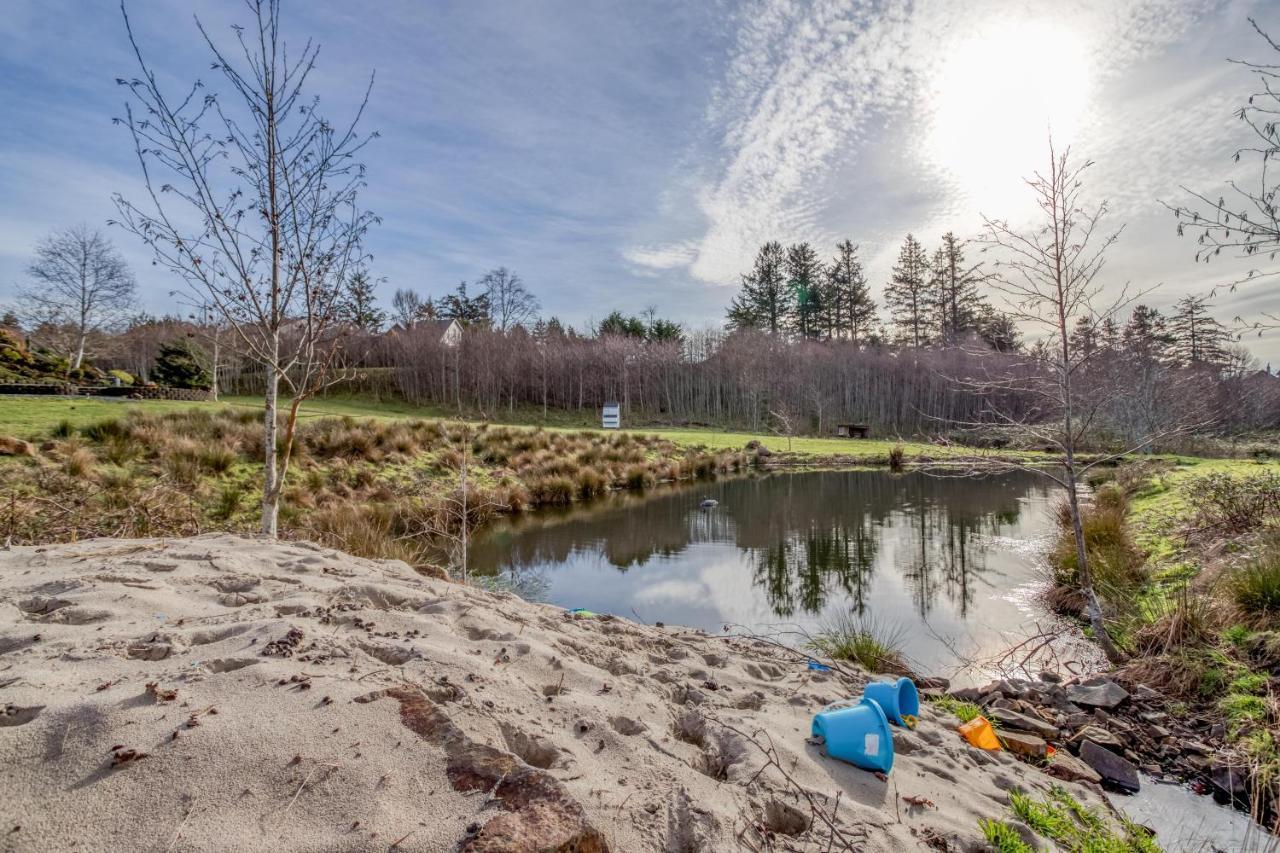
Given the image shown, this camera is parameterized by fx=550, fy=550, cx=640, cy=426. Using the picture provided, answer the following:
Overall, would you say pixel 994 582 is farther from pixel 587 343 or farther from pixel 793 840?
pixel 587 343

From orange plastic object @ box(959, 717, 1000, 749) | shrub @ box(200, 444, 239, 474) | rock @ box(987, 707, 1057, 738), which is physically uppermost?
shrub @ box(200, 444, 239, 474)

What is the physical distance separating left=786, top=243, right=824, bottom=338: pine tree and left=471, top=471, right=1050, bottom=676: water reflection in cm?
3818

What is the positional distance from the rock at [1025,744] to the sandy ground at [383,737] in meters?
0.35

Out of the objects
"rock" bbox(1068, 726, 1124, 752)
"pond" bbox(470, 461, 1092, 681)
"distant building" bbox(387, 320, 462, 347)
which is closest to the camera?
"rock" bbox(1068, 726, 1124, 752)

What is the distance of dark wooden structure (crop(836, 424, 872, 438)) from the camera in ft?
128

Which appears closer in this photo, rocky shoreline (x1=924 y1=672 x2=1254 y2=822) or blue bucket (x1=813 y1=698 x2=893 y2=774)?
blue bucket (x1=813 y1=698 x2=893 y2=774)

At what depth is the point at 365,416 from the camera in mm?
21438

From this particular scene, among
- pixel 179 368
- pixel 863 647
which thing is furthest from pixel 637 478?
pixel 179 368

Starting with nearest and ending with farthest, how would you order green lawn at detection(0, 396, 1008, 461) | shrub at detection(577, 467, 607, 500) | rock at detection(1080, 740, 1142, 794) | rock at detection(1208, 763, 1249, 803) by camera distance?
rock at detection(1208, 763, 1249, 803) → rock at detection(1080, 740, 1142, 794) → green lawn at detection(0, 396, 1008, 461) → shrub at detection(577, 467, 607, 500)

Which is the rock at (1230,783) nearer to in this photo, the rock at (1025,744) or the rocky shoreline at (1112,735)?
the rocky shoreline at (1112,735)

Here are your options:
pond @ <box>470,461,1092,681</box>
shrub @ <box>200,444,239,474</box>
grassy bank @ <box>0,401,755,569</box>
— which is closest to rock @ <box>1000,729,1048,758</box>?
pond @ <box>470,461,1092,681</box>

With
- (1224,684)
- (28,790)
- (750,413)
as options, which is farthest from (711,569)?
(750,413)

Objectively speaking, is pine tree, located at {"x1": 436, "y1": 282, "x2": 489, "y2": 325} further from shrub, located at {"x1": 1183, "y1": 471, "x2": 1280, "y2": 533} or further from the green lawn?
shrub, located at {"x1": 1183, "y1": 471, "x2": 1280, "y2": 533}

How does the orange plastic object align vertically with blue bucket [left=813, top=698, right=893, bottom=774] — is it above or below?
below
